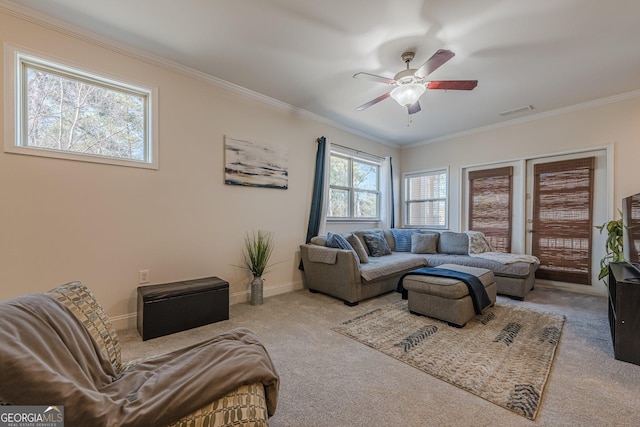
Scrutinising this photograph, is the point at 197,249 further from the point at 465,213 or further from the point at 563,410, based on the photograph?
the point at 465,213

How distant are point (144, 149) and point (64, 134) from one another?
0.60 meters

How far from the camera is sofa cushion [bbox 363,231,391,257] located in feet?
14.0

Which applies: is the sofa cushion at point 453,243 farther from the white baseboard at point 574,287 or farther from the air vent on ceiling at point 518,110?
the air vent on ceiling at point 518,110

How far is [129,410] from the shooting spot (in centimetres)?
87

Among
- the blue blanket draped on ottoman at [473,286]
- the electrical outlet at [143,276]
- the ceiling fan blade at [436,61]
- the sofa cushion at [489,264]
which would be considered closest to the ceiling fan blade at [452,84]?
the ceiling fan blade at [436,61]

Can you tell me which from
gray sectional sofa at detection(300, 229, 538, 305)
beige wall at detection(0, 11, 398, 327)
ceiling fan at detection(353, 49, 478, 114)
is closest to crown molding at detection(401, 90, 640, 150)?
gray sectional sofa at detection(300, 229, 538, 305)

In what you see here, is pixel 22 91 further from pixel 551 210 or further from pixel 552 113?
pixel 551 210

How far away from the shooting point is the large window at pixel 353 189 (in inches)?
186

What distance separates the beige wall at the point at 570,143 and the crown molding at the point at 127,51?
3053mm

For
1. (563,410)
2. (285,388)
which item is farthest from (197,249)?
(563,410)

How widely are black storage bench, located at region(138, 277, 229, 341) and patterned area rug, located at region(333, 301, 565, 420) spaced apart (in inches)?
49.7

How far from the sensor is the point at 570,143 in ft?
12.6

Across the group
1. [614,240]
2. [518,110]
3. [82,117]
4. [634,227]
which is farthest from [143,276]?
[614,240]

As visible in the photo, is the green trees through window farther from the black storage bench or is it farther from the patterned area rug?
the patterned area rug
